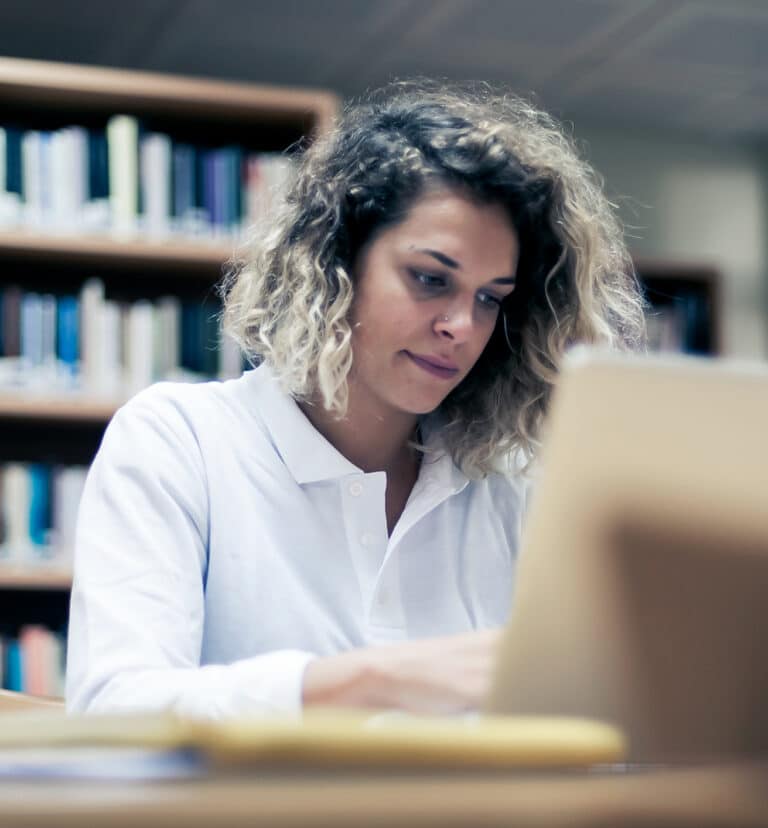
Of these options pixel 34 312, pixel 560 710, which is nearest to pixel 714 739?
pixel 560 710

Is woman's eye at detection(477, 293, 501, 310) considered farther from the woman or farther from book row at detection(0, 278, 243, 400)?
book row at detection(0, 278, 243, 400)

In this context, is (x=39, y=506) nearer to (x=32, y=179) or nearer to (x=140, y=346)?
(x=140, y=346)

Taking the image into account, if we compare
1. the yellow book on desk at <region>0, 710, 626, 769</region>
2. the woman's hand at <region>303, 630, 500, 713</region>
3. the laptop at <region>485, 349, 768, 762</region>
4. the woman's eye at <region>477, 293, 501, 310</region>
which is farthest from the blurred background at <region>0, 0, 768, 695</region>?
the yellow book on desk at <region>0, 710, 626, 769</region>

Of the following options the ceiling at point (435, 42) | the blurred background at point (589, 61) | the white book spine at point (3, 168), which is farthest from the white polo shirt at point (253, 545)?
the ceiling at point (435, 42)

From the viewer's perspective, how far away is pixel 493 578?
4.36 ft

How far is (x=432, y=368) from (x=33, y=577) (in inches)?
58.9

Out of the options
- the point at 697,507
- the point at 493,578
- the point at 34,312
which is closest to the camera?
the point at 697,507

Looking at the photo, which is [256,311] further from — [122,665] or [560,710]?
[560,710]

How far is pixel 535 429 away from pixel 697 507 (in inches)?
37.7

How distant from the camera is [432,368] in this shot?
1303 millimetres

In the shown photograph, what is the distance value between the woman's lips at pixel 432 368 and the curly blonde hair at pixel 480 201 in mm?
73

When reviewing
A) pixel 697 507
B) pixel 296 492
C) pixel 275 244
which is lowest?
pixel 296 492

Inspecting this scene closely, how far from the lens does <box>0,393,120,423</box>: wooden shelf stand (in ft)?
8.32

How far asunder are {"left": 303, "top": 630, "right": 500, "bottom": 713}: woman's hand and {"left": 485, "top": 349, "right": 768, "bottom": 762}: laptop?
133mm
